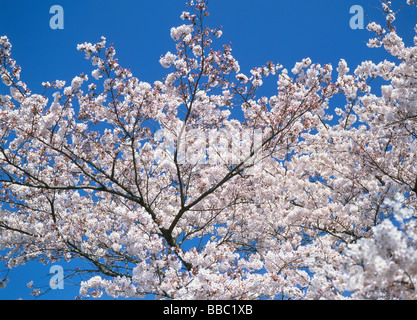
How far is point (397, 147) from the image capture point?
8750 millimetres

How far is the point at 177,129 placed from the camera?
8203 mm

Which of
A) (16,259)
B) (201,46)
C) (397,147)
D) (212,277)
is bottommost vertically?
(212,277)

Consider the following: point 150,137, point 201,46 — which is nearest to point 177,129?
point 150,137

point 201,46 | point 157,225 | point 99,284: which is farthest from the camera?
point 201,46

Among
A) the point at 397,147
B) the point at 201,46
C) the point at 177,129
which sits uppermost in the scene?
the point at 201,46

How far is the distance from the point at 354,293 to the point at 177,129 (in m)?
5.81

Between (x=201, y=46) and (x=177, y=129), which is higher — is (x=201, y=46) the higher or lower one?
the higher one

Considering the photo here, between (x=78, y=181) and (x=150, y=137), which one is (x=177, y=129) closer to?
(x=150, y=137)

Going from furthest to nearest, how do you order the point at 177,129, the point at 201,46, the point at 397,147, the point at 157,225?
the point at 397,147
the point at 177,129
the point at 201,46
the point at 157,225

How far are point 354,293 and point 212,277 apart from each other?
227cm

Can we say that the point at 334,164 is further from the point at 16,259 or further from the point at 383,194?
the point at 16,259
